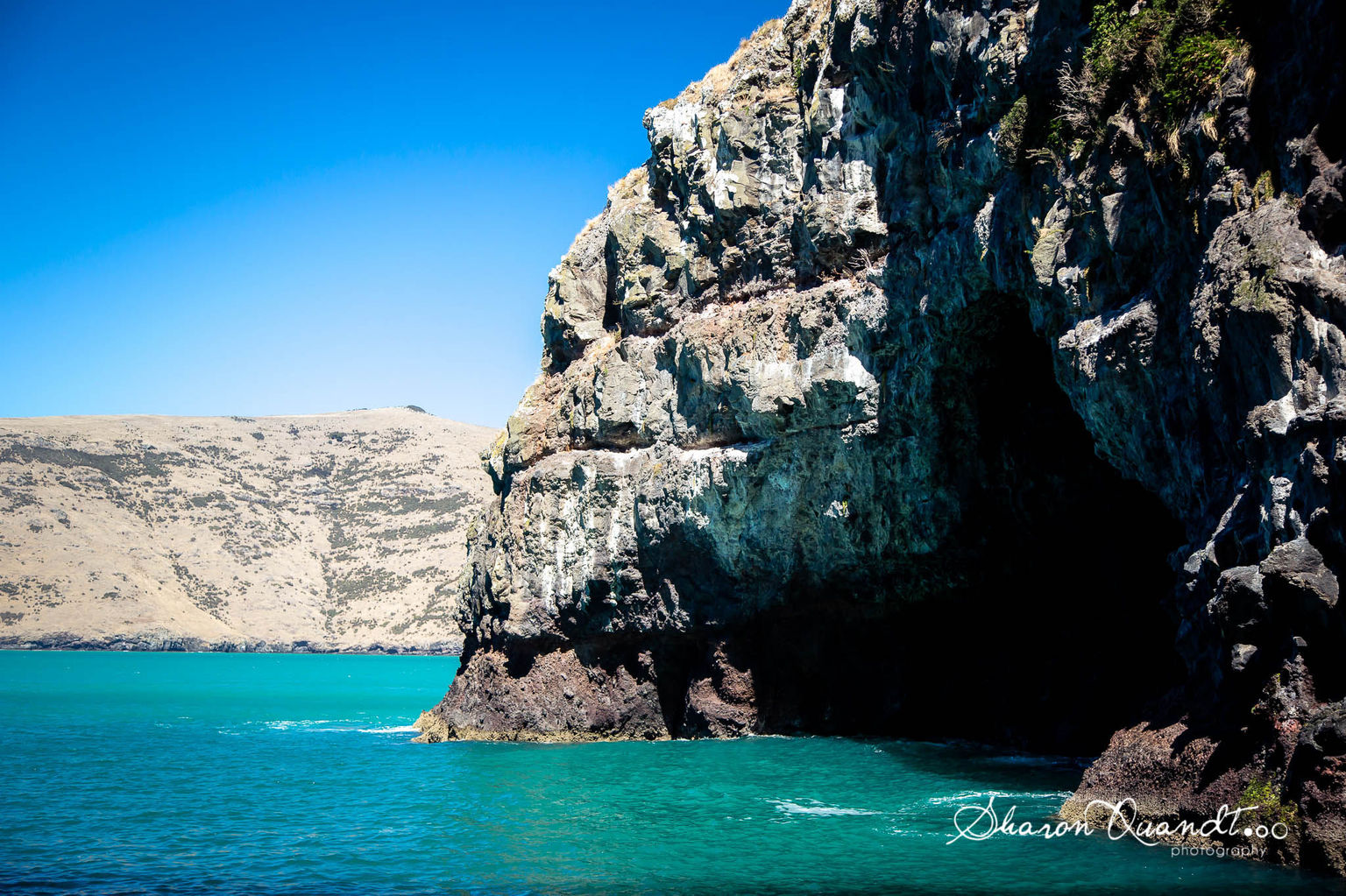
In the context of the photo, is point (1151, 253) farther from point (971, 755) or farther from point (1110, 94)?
point (971, 755)

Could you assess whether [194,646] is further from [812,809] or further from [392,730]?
[812,809]

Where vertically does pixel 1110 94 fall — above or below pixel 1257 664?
above

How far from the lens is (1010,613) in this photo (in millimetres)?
33156

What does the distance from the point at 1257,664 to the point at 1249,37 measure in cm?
999

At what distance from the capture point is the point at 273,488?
513ft

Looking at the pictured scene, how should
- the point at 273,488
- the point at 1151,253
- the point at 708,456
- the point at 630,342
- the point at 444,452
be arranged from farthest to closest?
the point at 444,452 < the point at 273,488 < the point at 630,342 < the point at 708,456 < the point at 1151,253

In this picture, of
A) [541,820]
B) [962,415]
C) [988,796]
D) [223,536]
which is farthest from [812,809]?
[223,536]

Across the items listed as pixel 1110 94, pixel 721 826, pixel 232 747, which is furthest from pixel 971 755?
pixel 232 747

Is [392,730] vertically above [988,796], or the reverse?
[988,796]

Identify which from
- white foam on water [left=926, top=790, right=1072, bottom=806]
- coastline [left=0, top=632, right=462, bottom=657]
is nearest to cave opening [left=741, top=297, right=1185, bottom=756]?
white foam on water [left=926, top=790, right=1072, bottom=806]

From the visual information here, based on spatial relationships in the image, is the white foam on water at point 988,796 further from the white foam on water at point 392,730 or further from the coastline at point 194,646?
the coastline at point 194,646

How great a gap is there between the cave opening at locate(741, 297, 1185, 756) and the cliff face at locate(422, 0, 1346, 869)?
10 centimetres

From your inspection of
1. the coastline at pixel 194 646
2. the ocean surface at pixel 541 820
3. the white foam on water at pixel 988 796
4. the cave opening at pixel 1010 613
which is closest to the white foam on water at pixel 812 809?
the ocean surface at pixel 541 820

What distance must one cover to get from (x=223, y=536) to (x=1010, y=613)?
124630 mm
